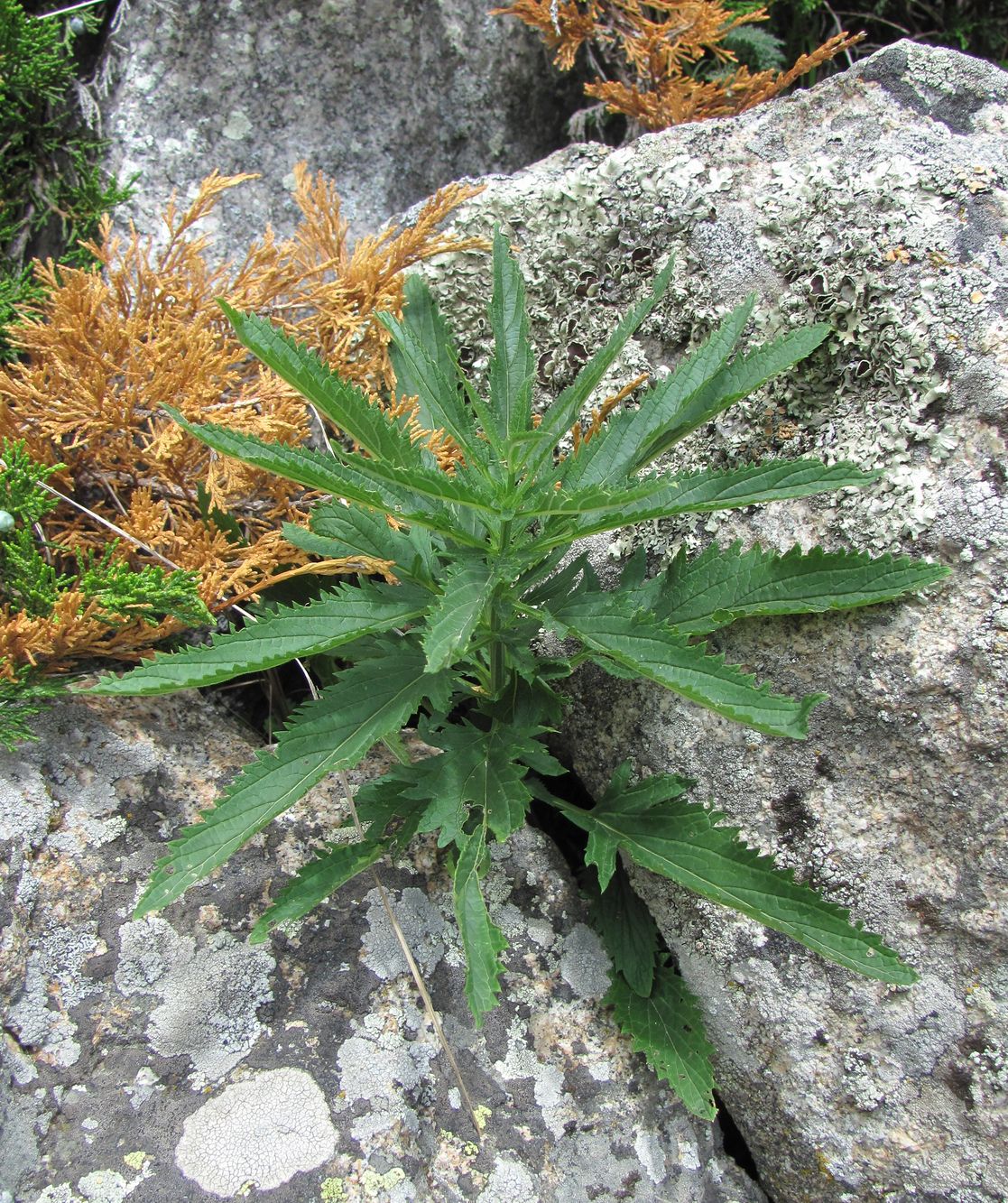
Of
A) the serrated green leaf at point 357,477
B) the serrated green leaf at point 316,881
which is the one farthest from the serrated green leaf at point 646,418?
the serrated green leaf at point 316,881

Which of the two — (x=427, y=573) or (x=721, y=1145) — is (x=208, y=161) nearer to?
(x=427, y=573)

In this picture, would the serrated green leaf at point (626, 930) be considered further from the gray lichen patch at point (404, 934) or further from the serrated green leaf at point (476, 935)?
the serrated green leaf at point (476, 935)

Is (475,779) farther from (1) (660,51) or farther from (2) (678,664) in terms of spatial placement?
(1) (660,51)

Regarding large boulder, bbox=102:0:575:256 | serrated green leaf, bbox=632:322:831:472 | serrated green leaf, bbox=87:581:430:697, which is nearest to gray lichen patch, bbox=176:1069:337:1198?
serrated green leaf, bbox=87:581:430:697

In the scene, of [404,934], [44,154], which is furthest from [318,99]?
[404,934]

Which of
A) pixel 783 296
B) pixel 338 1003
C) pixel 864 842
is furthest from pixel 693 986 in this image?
pixel 783 296
